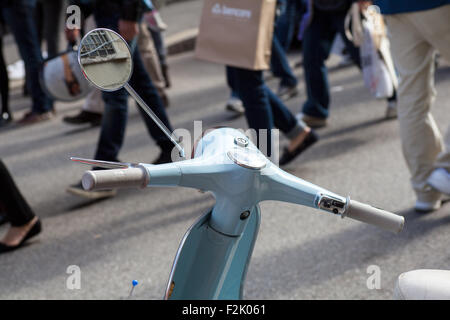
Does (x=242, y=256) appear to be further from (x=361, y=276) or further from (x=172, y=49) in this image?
(x=172, y=49)

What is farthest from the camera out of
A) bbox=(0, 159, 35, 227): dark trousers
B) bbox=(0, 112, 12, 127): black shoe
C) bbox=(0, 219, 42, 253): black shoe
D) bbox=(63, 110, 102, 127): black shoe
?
bbox=(0, 112, 12, 127): black shoe

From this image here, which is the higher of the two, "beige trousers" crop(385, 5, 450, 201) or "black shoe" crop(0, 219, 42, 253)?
"beige trousers" crop(385, 5, 450, 201)

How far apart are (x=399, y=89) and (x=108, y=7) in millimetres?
1763

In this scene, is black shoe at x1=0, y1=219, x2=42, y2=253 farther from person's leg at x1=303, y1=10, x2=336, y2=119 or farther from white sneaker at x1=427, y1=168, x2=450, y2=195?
person's leg at x1=303, y1=10, x2=336, y2=119

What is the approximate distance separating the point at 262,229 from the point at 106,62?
2.34 metres

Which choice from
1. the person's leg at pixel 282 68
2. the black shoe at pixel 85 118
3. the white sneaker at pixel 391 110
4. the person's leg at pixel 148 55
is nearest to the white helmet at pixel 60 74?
the black shoe at pixel 85 118

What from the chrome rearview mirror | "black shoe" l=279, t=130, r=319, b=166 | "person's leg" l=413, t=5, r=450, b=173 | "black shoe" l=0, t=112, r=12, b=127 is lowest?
"black shoe" l=0, t=112, r=12, b=127

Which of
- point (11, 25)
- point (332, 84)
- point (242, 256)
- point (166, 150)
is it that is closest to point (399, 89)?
point (166, 150)

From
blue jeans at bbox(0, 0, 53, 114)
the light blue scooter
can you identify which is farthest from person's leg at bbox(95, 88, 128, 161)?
the light blue scooter

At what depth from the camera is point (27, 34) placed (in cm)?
595

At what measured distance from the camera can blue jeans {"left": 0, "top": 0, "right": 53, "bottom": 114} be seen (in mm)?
5844

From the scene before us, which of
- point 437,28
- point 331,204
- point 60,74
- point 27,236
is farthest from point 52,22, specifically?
point 331,204

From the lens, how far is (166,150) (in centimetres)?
423

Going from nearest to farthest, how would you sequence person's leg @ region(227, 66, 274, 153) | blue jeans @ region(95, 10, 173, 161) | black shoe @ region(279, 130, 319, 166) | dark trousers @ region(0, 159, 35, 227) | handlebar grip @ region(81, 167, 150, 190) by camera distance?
handlebar grip @ region(81, 167, 150, 190) < dark trousers @ region(0, 159, 35, 227) < person's leg @ region(227, 66, 274, 153) < blue jeans @ region(95, 10, 173, 161) < black shoe @ region(279, 130, 319, 166)
